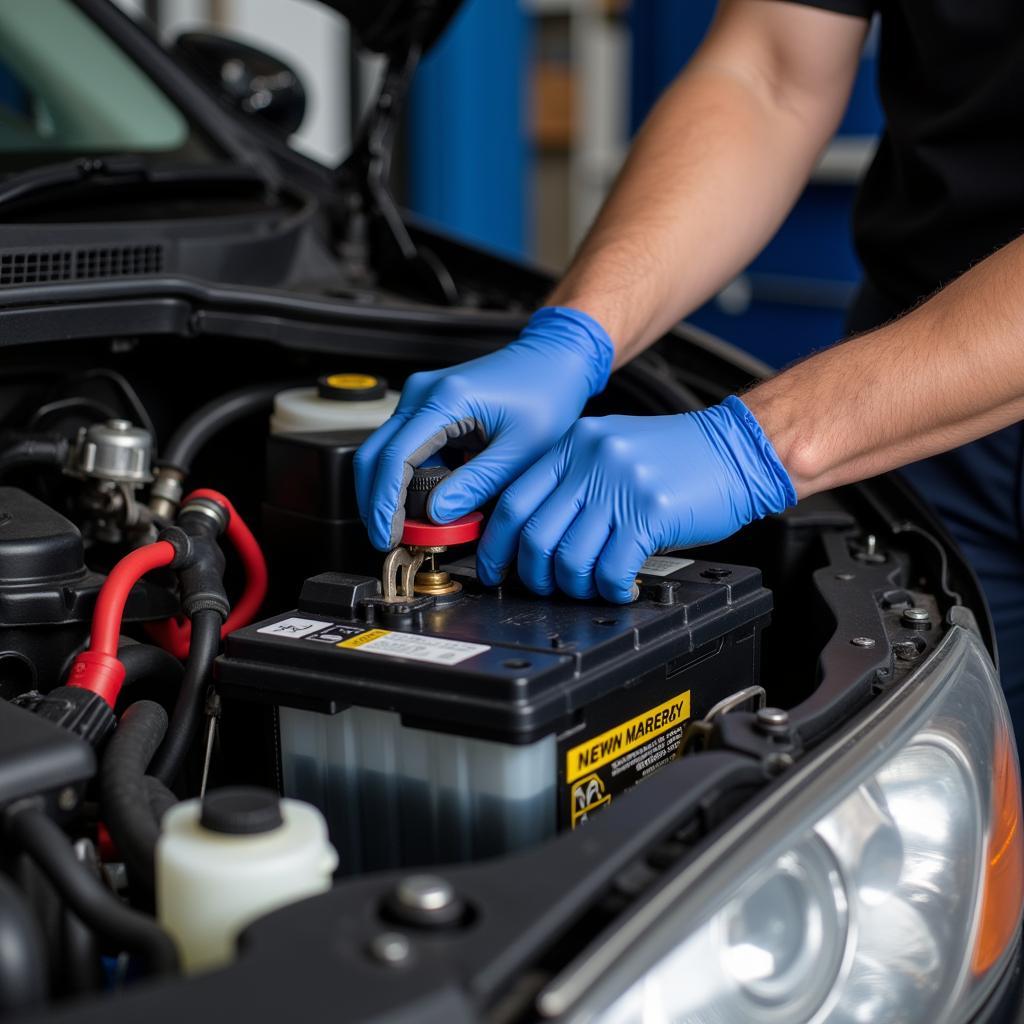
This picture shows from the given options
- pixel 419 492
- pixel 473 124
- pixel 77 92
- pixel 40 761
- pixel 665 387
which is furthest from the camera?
pixel 473 124

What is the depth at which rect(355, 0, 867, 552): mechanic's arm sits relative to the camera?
1124mm

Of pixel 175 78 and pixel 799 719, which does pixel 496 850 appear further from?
pixel 175 78

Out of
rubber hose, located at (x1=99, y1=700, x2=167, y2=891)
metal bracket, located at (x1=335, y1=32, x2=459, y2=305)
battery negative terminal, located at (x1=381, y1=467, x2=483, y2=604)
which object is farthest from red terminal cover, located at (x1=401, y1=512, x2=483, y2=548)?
metal bracket, located at (x1=335, y1=32, x2=459, y2=305)

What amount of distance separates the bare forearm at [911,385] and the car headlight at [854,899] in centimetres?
26

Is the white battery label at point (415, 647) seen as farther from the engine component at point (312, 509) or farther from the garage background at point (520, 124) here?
the garage background at point (520, 124)

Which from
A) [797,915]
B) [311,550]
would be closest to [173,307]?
[311,550]

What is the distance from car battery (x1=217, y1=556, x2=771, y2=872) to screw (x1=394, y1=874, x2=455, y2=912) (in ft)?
0.54

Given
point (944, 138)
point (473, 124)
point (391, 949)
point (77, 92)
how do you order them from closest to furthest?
point (391, 949) < point (944, 138) < point (77, 92) < point (473, 124)

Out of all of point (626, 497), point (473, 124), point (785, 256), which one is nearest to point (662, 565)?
point (626, 497)

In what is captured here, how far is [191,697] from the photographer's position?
0.89 m

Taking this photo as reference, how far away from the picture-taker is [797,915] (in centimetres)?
71

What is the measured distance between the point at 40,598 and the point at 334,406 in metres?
0.33

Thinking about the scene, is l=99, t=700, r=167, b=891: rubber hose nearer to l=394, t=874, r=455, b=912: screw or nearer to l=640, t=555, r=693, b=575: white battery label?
l=394, t=874, r=455, b=912: screw

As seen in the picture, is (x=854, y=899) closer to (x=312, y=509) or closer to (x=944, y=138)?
(x=312, y=509)
